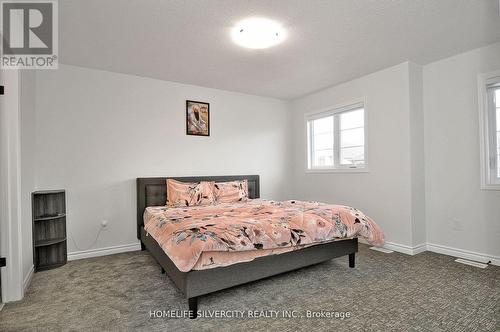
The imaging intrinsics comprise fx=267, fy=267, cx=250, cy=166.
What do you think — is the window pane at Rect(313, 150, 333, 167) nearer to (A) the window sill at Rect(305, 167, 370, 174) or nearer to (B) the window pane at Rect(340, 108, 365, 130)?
(A) the window sill at Rect(305, 167, 370, 174)

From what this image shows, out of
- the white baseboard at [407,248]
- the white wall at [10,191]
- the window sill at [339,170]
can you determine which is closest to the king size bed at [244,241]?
the white baseboard at [407,248]

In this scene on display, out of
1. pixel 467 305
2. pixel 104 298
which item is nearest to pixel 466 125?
pixel 467 305

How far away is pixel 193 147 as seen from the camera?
4168 mm

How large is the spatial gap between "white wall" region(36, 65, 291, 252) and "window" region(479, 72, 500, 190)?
324 cm

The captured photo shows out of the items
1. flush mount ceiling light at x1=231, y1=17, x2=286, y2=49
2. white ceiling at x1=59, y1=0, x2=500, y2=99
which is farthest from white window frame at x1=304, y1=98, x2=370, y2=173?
flush mount ceiling light at x1=231, y1=17, x2=286, y2=49

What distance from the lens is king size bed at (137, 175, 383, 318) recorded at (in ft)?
6.35

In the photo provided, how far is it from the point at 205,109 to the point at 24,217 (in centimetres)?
265

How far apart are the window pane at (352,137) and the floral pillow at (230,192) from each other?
1782 millimetres

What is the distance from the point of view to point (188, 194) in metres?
3.65

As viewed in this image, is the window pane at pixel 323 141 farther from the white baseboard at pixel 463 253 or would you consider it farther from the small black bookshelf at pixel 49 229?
the small black bookshelf at pixel 49 229

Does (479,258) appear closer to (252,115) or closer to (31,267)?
(252,115)

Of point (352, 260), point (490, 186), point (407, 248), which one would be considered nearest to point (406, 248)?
point (407, 248)

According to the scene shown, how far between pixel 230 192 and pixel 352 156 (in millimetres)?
1971

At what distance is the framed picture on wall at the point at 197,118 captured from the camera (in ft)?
13.5
